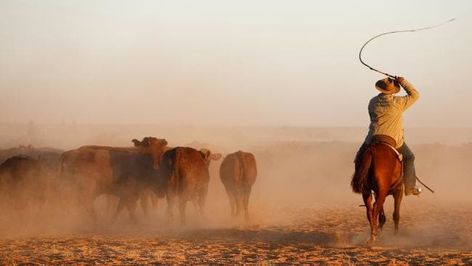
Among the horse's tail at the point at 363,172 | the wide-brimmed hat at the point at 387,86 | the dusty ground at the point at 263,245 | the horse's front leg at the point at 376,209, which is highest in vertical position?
the wide-brimmed hat at the point at 387,86

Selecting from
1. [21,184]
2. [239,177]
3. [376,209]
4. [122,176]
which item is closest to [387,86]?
[376,209]

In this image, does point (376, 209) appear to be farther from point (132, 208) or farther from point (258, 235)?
point (132, 208)

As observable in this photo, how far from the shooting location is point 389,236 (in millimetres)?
12102

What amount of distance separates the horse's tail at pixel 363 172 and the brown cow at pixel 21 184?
905cm

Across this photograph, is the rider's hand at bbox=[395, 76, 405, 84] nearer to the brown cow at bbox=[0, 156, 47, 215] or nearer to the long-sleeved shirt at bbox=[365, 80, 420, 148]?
the long-sleeved shirt at bbox=[365, 80, 420, 148]

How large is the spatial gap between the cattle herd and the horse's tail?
5997mm

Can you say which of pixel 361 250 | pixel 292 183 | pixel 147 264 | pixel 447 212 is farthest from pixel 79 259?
pixel 292 183

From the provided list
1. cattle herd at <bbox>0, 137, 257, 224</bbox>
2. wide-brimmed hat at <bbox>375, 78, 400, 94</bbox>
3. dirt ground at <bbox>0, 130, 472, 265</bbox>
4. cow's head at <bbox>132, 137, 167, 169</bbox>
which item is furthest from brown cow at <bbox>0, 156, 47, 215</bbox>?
wide-brimmed hat at <bbox>375, 78, 400, 94</bbox>

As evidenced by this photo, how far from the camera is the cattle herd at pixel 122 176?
49.9 ft

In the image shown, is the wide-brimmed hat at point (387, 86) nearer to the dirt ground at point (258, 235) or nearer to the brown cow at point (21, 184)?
the dirt ground at point (258, 235)

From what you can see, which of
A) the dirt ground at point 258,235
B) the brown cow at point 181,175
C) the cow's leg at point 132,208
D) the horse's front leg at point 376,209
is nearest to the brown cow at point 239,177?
the dirt ground at point 258,235

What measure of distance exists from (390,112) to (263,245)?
3452 millimetres

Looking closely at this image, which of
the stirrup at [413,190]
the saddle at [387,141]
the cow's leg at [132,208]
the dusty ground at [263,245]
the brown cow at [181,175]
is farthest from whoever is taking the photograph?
the cow's leg at [132,208]

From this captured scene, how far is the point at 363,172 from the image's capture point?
10250mm
